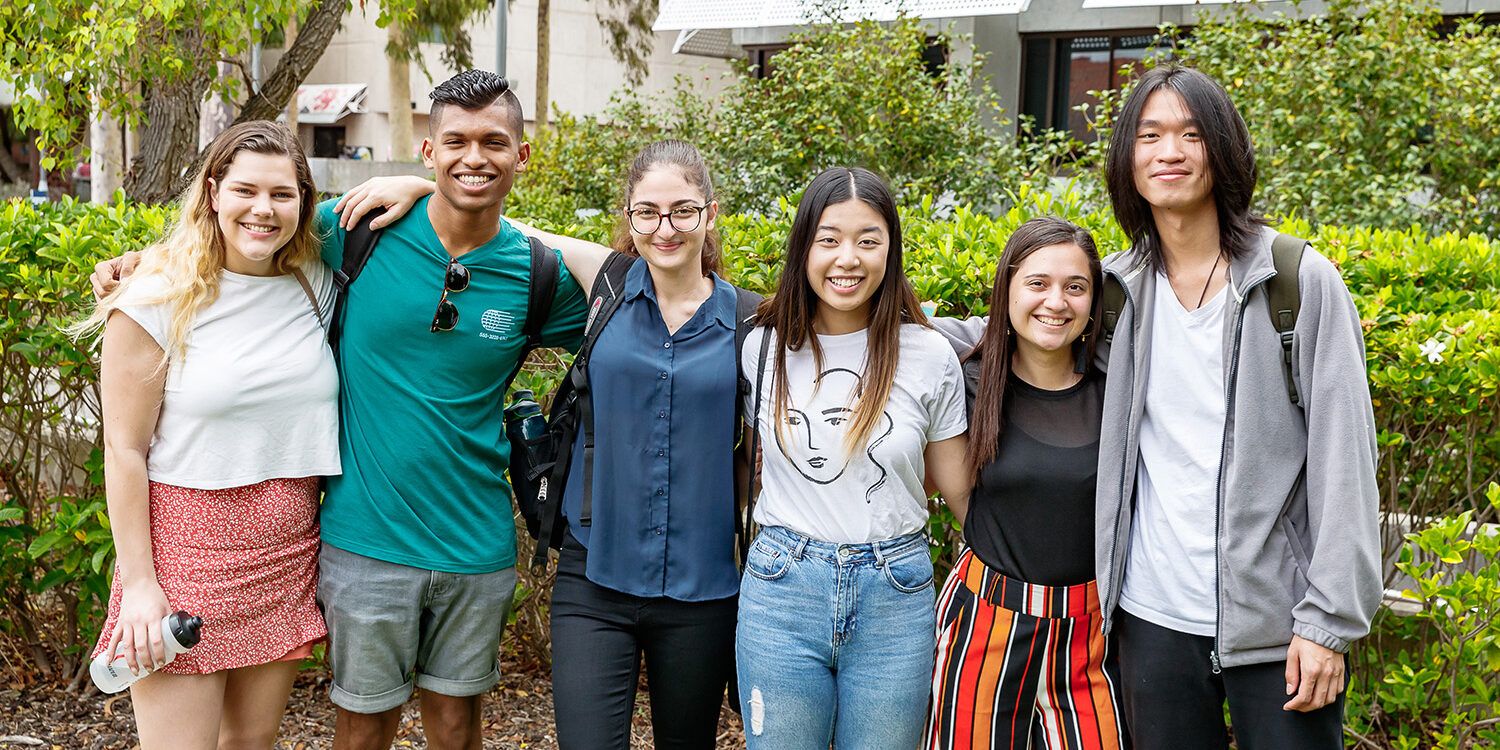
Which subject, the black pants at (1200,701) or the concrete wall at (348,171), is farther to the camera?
the concrete wall at (348,171)

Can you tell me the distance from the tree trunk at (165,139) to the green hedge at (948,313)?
3.06 metres

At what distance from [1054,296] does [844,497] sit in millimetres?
655

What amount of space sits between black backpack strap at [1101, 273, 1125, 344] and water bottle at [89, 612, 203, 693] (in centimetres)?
220

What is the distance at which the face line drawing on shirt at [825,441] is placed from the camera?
2879mm

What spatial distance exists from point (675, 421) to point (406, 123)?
2377cm

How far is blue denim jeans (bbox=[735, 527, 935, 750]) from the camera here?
2.86 metres

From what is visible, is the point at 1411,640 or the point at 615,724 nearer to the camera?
the point at 615,724

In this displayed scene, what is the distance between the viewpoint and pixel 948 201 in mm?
9664

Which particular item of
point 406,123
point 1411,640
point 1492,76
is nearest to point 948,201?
point 1492,76

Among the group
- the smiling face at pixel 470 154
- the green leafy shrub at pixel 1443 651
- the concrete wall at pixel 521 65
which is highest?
the concrete wall at pixel 521 65

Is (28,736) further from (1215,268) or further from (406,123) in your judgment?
(406,123)

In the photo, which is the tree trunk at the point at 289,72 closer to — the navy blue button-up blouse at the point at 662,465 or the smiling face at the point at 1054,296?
the navy blue button-up blouse at the point at 662,465

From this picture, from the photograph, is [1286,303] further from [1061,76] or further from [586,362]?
[1061,76]

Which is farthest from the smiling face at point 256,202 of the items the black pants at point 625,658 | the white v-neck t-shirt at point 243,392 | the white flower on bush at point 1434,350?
the white flower on bush at point 1434,350
